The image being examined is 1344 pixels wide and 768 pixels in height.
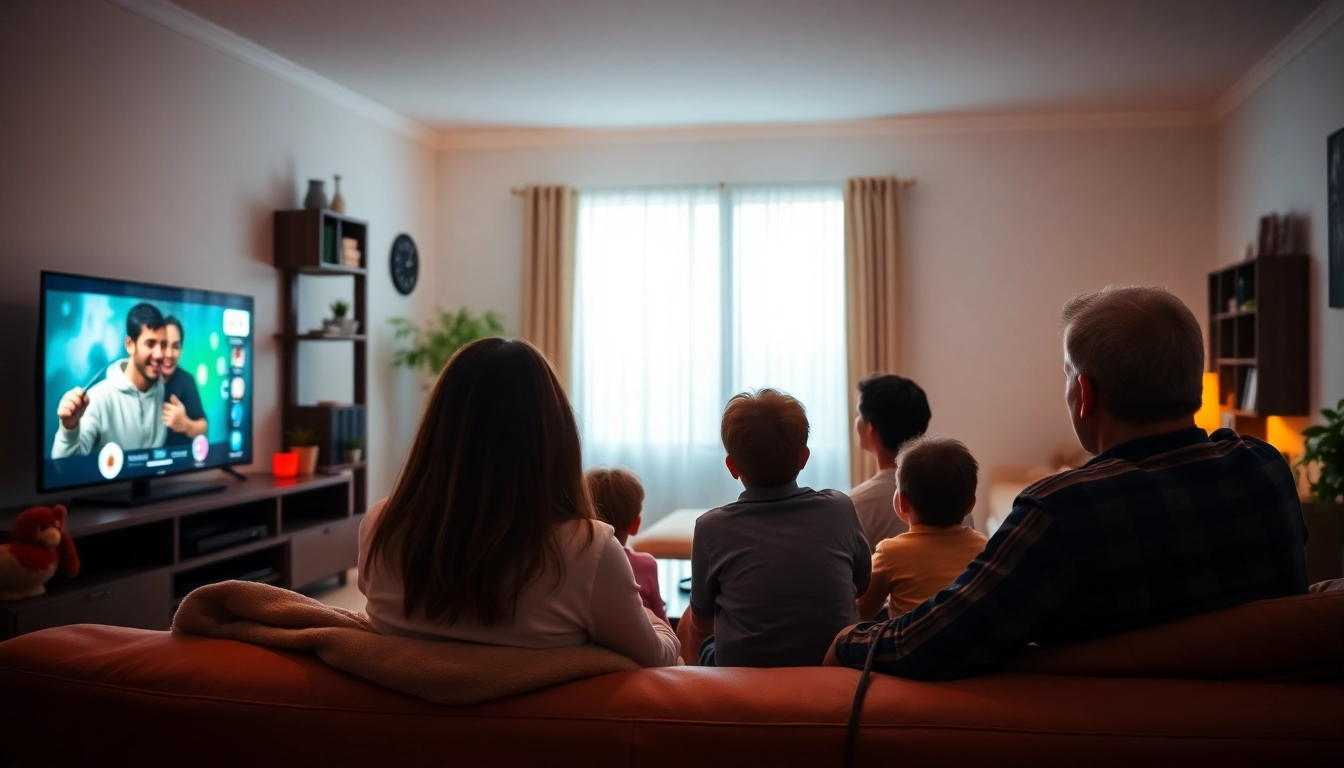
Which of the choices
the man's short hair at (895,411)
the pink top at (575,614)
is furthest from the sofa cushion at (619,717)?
the man's short hair at (895,411)

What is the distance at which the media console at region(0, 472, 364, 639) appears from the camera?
3170 mm

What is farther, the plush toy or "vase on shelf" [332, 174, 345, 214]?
"vase on shelf" [332, 174, 345, 214]

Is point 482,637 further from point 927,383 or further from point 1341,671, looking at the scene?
point 927,383

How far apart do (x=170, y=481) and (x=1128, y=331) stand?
407cm

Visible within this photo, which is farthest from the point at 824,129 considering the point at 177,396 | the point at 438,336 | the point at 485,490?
the point at 485,490

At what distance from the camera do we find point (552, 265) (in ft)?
20.9

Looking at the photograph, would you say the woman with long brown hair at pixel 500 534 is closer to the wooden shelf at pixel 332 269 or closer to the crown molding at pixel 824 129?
the wooden shelf at pixel 332 269

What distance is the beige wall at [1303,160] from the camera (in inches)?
162

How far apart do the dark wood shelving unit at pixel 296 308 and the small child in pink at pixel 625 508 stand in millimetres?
3102

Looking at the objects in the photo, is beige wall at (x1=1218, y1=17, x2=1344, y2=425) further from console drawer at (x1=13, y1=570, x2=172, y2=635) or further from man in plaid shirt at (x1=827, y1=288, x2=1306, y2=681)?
console drawer at (x1=13, y1=570, x2=172, y2=635)

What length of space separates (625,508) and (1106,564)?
4.00 feet

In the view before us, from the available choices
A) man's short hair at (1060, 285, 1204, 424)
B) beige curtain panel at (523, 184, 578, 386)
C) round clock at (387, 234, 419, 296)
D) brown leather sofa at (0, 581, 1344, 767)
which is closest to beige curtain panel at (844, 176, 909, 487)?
beige curtain panel at (523, 184, 578, 386)

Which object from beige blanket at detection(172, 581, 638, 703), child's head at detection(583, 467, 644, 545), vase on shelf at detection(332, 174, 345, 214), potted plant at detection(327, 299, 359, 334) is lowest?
beige blanket at detection(172, 581, 638, 703)

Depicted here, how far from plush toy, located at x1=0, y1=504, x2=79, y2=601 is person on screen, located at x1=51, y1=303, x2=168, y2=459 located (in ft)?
1.45
